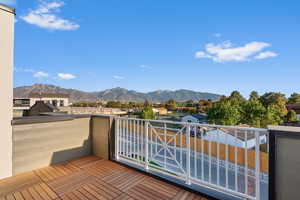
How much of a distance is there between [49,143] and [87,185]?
1310mm

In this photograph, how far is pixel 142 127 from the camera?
2.76 metres

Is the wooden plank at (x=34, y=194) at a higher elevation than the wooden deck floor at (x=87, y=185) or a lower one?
higher

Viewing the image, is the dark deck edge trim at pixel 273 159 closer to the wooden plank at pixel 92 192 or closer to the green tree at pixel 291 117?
the wooden plank at pixel 92 192

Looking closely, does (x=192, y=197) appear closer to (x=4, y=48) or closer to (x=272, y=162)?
(x=272, y=162)

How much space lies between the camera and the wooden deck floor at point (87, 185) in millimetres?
1935

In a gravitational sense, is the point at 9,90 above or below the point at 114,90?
below

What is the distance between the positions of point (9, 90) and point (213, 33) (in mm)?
30741

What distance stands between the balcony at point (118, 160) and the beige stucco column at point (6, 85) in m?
0.10

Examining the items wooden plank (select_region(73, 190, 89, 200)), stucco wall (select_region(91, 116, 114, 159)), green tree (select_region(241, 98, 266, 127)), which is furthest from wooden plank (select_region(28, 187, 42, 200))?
green tree (select_region(241, 98, 266, 127))

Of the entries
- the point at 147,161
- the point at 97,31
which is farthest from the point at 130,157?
the point at 97,31

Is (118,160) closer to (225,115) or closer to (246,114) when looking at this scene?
(225,115)

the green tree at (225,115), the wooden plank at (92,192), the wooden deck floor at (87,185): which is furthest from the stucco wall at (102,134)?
the green tree at (225,115)

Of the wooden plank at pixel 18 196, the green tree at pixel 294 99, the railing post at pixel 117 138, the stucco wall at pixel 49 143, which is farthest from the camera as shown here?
the green tree at pixel 294 99

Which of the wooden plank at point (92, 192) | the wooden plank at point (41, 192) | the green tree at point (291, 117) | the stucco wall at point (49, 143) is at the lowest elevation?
the green tree at point (291, 117)
